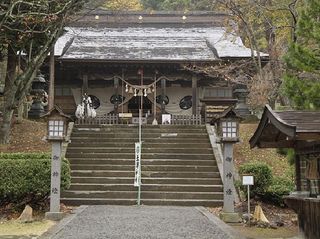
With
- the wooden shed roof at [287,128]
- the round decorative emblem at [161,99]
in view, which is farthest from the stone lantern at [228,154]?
the round decorative emblem at [161,99]

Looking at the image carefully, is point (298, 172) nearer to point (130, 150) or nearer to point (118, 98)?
point (130, 150)

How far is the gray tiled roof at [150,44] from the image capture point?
2377 centimetres

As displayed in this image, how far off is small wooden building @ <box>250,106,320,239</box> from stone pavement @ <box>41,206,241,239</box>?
1.38 m

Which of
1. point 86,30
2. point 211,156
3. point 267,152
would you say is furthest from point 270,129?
point 86,30

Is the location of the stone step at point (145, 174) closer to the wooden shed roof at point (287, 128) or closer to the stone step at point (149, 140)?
the stone step at point (149, 140)

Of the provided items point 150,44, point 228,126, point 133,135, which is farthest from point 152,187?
point 150,44

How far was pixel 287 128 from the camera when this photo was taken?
7.23 meters

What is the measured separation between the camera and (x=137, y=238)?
8641mm

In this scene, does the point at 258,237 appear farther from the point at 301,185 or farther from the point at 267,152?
the point at 267,152

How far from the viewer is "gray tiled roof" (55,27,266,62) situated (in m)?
23.8

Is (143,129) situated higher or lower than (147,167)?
higher

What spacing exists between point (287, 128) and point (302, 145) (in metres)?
1.85

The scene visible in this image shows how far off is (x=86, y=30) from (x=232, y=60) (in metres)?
12.1

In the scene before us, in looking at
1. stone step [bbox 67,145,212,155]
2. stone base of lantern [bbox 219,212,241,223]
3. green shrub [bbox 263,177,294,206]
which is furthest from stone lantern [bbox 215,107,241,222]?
stone step [bbox 67,145,212,155]
